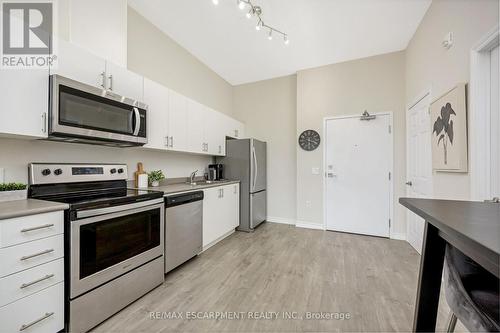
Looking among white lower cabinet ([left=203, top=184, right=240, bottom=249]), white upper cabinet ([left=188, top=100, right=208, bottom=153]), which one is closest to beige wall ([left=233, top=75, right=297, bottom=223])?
white lower cabinet ([left=203, top=184, right=240, bottom=249])

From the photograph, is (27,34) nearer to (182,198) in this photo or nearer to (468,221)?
(182,198)

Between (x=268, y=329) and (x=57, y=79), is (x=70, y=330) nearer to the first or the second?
(x=268, y=329)

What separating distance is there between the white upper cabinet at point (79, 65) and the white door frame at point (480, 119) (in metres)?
2.93

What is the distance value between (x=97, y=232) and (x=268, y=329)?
1402 millimetres

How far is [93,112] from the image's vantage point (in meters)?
1.72

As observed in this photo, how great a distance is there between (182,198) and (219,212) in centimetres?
88

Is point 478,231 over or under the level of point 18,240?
over

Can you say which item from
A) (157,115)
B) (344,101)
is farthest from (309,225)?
(157,115)

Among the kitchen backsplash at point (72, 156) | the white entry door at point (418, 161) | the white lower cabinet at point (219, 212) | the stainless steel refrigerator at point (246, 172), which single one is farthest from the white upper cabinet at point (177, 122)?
the white entry door at point (418, 161)

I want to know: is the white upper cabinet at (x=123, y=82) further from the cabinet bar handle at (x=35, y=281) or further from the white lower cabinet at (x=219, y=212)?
the cabinet bar handle at (x=35, y=281)

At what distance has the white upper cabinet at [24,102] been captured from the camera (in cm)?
129

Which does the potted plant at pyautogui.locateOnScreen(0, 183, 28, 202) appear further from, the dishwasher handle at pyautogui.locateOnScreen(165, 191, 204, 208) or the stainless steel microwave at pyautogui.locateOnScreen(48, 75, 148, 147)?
the dishwasher handle at pyautogui.locateOnScreen(165, 191, 204, 208)

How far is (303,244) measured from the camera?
3115 mm

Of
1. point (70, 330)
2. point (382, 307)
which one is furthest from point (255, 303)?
point (70, 330)
